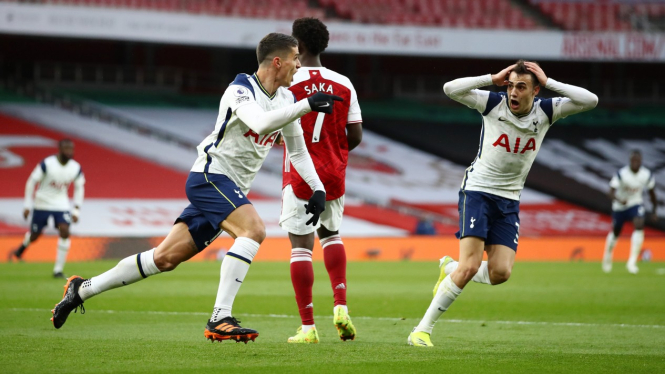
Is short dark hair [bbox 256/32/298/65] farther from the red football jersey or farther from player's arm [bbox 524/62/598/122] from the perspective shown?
player's arm [bbox 524/62/598/122]

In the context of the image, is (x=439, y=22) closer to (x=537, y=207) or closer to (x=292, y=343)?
(x=537, y=207)

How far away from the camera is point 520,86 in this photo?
6.88 m

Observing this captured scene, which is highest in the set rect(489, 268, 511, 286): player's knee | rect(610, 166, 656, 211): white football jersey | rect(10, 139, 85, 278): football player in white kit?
rect(489, 268, 511, 286): player's knee

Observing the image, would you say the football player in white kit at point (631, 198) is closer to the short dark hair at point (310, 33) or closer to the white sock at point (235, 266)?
the short dark hair at point (310, 33)

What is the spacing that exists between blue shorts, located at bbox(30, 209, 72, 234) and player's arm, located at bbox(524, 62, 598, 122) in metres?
10.5

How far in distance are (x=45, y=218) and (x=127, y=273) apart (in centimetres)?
986

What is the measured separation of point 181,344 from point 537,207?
→ 23.0m

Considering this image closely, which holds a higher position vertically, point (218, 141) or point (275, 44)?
point (275, 44)

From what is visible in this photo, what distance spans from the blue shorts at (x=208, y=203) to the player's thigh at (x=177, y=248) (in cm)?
4

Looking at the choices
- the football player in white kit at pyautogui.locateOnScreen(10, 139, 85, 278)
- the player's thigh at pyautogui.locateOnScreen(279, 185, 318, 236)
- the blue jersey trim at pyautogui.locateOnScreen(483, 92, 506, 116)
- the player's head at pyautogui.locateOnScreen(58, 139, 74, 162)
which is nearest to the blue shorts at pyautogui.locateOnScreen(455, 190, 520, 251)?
the blue jersey trim at pyautogui.locateOnScreen(483, 92, 506, 116)

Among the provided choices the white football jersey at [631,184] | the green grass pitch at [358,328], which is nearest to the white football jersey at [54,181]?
the green grass pitch at [358,328]

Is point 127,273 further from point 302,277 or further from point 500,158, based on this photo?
point 500,158

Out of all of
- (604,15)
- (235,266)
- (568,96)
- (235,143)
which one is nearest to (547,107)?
(568,96)

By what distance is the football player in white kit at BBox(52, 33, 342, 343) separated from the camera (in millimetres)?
6098
